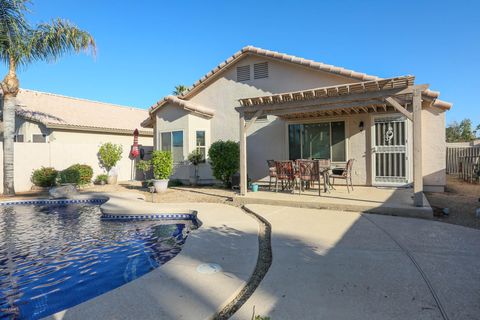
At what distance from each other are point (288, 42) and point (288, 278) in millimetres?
14365

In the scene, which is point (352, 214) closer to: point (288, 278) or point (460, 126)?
point (288, 278)

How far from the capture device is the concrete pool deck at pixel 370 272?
2.79m

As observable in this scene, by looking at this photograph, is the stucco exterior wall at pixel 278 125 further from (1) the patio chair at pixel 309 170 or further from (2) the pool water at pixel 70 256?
(2) the pool water at pixel 70 256

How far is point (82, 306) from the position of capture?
9.23 feet

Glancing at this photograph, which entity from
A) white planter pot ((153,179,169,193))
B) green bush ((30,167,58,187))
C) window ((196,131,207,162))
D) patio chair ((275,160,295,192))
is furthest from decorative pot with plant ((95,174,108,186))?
patio chair ((275,160,295,192))

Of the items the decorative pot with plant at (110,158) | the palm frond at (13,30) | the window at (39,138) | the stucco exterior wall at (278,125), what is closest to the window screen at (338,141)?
the stucco exterior wall at (278,125)

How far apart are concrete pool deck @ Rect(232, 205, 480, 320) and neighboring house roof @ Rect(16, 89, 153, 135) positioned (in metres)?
15.1

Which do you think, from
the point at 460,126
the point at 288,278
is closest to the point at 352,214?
the point at 288,278

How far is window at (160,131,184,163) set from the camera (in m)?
13.8

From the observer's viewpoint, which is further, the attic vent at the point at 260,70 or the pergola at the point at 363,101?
the attic vent at the point at 260,70

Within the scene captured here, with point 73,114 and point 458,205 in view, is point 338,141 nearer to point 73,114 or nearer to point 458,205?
point 458,205

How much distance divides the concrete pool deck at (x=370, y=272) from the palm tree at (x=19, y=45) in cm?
1205

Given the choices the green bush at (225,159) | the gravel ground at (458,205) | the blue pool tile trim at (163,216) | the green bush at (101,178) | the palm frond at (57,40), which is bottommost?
the blue pool tile trim at (163,216)

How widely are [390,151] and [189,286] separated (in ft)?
31.6
